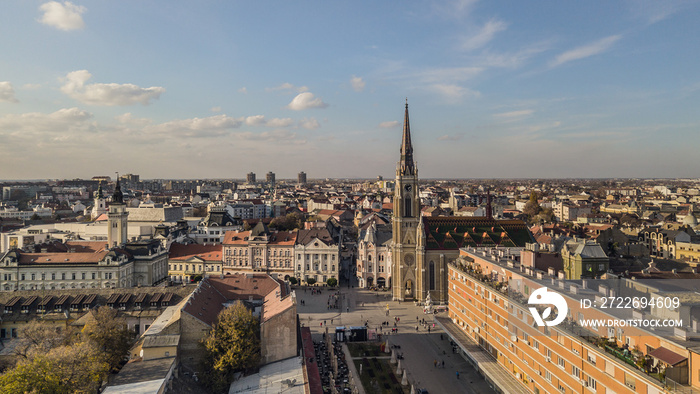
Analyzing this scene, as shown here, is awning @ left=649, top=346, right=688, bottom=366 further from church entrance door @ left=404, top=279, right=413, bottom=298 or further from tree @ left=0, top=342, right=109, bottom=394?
church entrance door @ left=404, top=279, right=413, bottom=298

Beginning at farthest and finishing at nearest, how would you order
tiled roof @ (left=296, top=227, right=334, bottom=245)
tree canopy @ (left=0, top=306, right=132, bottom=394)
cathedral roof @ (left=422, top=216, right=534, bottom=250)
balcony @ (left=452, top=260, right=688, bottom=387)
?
tiled roof @ (left=296, top=227, right=334, bottom=245) < cathedral roof @ (left=422, top=216, right=534, bottom=250) < tree canopy @ (left=0, top=306, right=132, bottom=394) < balcony @ (left=452, top=260, right=688, bottom=387)

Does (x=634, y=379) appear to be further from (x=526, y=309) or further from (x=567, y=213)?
(x=567, y=213)

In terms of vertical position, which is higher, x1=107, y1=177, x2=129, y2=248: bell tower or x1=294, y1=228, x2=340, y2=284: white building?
x1=107, y1=177, x2=129, y2=248: bell tower

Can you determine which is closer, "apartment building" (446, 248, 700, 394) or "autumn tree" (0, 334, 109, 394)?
"apartment building" (446, 248, 700, 394)

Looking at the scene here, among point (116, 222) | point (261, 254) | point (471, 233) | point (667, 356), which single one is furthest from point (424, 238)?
point (116, 222)

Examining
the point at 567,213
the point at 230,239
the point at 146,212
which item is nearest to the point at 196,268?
the point at 230,239

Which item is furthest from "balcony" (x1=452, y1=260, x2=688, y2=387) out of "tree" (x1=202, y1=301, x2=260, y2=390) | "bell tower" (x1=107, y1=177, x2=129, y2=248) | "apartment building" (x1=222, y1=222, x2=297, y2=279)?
"bell tower" (x1=107, y1=177, x2=129, y2=248)

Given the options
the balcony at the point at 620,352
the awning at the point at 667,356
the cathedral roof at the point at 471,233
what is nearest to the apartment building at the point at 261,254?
the cathedral roof at the point at 471,233
